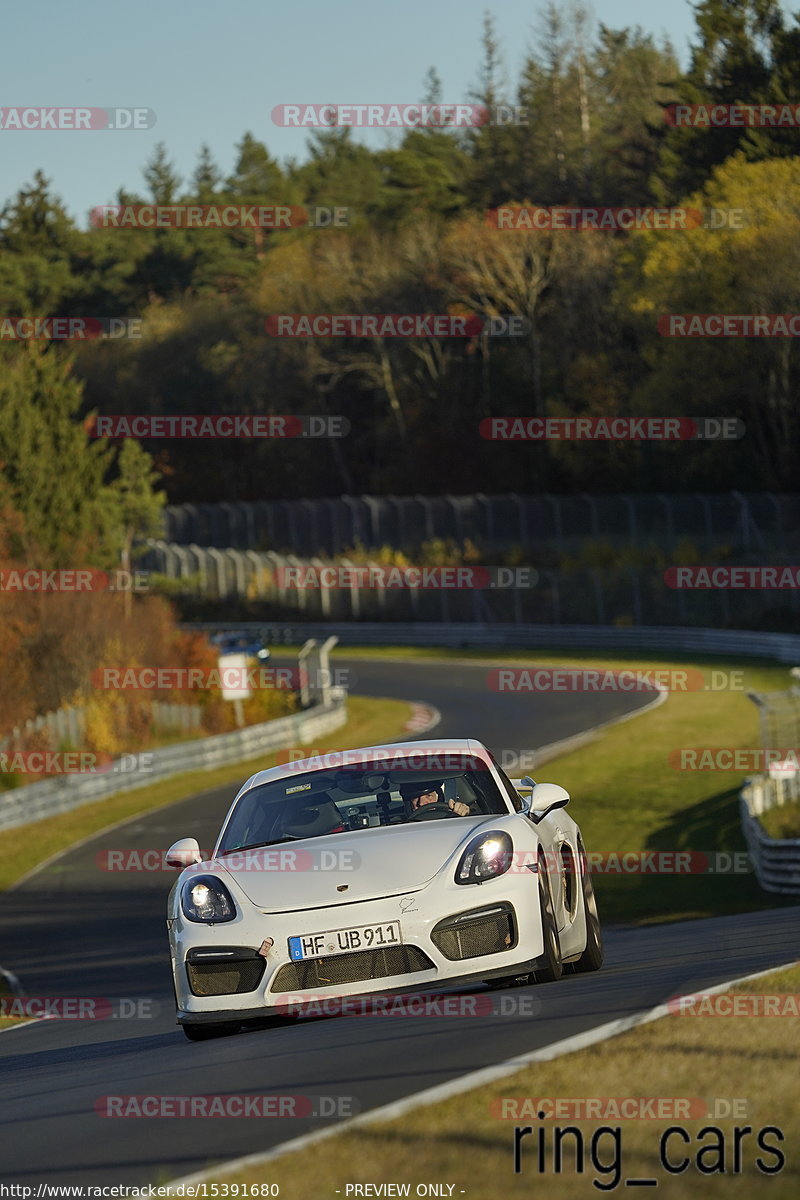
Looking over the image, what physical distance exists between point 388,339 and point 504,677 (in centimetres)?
4176

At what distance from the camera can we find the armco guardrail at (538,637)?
51.9 meters

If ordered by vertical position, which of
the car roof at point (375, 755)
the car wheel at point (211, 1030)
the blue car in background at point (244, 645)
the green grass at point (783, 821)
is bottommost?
the green grass at point (783, 821)

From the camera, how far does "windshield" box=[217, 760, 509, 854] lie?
360 inches

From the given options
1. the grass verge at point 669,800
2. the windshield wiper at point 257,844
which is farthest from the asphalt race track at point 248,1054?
the grass verge at point 669,800

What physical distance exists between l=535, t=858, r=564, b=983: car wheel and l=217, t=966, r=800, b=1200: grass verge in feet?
8.01

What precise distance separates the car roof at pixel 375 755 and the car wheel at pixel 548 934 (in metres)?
1.19

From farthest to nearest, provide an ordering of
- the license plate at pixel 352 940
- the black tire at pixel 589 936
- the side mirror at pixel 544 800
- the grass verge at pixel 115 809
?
the grass verge at pixel 115 809 < the black tire at pixel 589 936 < the side mirror at pixel 544 800 < the license plate at pixel 352 940

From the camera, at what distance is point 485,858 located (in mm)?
8328

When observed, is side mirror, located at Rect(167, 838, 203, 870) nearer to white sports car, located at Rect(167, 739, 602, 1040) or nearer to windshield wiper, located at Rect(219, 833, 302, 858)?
white sports car, located at Rect(167, 739, 602, 1040)

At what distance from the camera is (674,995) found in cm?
706

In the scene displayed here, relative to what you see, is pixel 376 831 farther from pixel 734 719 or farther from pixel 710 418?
pixel 710 418

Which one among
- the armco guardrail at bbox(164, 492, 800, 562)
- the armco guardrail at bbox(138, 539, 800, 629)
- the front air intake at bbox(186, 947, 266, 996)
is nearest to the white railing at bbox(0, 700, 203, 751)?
the armco guardrail at bbox(138, 539, 800, 629)

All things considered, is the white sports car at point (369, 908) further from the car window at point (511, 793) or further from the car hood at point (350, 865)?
the car window at point (511, 793)

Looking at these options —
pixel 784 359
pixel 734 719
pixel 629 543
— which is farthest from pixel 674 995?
pixel 784 359
